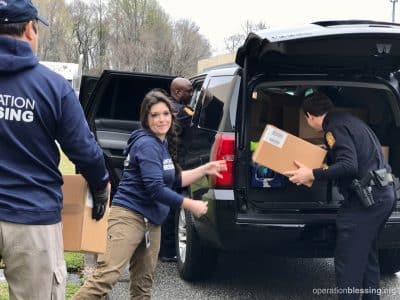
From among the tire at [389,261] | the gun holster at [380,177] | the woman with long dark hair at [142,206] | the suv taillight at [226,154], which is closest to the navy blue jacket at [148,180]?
the woman with long dark hair at [142,206]

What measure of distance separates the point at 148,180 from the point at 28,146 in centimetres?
107

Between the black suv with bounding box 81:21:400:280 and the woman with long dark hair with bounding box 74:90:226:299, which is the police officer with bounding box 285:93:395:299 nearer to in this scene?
the black suv with bounding box 81:21:400:280

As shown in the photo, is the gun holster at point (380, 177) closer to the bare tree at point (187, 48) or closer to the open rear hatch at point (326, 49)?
the open rear hatch at point (326, 49)

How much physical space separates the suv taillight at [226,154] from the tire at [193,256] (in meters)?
Result: 0.70

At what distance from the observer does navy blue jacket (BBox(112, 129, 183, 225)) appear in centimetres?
331

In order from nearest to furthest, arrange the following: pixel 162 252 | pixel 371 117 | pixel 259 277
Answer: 1. pixel 371 117
2. pixel 259 277
3. pixel 162 252

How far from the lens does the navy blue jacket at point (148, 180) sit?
3.31 metres

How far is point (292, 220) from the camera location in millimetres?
3980

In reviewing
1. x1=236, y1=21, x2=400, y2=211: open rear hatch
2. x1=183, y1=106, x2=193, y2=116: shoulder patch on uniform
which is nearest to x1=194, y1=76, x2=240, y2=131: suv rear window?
x1=236, y1=21, x2=400, y2=211: open rear hatch

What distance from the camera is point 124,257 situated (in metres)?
3.39

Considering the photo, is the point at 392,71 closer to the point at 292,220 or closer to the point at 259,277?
the point at 292,220

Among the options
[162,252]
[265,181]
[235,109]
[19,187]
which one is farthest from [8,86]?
[162,252]

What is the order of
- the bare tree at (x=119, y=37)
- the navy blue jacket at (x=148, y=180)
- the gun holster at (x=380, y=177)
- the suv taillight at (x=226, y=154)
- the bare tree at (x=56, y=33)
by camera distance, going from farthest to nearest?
1. the bare tree at (x=56, y=33)
2. the bare tree at (x=119, y=37)
3. the suv taillight at (x=226, y=154)
4. the gun holster at (x=380, y=177)
5. the navy blue jacket at (x=148, y=180)

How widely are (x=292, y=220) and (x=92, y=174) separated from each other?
186 centimetres
